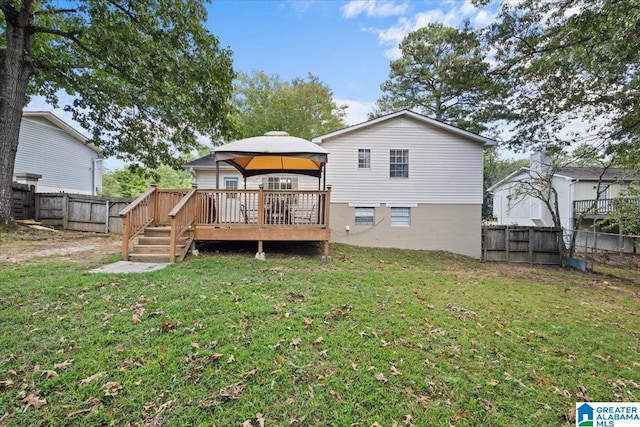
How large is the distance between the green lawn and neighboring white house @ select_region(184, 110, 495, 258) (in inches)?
249

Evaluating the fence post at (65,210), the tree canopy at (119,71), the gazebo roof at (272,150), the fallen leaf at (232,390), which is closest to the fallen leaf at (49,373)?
the fallen leaf at (232,390)

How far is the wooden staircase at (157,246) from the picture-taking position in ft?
20.6

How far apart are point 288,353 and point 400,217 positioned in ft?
31.3

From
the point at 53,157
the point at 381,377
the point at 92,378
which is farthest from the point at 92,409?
the point at 53,157

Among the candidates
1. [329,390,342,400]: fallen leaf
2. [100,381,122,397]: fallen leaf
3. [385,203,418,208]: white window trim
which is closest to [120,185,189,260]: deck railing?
[100,381,122,397]: fallen leaf

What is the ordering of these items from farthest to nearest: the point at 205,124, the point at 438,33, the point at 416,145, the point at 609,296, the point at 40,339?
the point at 438,33 → the point at 416,145 → the point at 205,124 → the point at 609,296 → the point at 40,339

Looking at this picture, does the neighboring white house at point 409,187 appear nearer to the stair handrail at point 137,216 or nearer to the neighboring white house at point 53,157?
the stair handrail at point 137,216

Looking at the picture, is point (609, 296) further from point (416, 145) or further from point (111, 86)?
point (111, 86)

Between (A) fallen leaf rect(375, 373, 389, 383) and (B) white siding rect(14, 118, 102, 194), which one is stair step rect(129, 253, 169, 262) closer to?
(A) fallen leaf rect(375, 373, 389, 383)

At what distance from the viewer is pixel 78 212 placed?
11.3 meters

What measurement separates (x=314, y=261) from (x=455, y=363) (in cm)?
446

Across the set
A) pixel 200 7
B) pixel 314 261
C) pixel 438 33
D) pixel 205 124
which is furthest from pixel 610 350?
pixel 438 33

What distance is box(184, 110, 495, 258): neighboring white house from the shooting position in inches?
458

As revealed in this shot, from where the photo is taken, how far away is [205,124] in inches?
424
